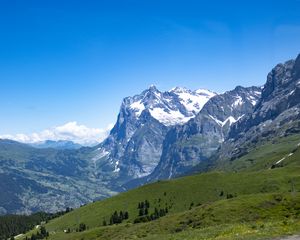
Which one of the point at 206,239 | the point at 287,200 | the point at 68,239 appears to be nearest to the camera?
the point at 206,239

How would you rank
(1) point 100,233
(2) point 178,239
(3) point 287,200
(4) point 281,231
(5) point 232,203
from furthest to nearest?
1. (1) point 100,233
2. (5) point 232,203
3. (3) point 287,200
4. (2) point 178,239
5. (4) point 281,231

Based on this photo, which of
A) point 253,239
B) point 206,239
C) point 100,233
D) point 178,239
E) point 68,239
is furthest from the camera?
point 68,239

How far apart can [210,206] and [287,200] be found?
23.6 meters

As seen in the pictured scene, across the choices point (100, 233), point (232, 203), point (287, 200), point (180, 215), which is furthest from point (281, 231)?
point (100, 233)

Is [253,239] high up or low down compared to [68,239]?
up

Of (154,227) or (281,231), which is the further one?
(154,227)

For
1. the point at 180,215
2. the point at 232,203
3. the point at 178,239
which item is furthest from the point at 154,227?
the point at 178,239

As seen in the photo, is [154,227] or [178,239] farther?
[154,227]

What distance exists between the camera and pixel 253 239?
46625 millimetres

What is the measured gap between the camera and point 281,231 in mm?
51500

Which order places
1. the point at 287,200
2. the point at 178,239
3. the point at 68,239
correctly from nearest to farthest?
the point at 178,239, the point at 287,200, the point at 68,239

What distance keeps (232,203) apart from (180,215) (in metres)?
17.0

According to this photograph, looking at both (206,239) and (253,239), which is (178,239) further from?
(253,239)

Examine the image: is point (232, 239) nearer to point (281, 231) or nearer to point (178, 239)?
point (281, 231)
